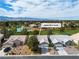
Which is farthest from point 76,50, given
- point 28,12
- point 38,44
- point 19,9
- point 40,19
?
point 19,9

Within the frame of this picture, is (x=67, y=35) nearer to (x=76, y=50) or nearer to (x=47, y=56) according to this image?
(x=76, y=50)

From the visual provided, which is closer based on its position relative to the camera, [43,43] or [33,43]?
[33,43]

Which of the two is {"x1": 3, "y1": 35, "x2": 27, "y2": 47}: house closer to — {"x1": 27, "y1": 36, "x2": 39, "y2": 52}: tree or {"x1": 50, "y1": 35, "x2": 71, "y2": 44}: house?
{"x1": 27, "y1": 36, "x2": 39, "y2": 52}: tree

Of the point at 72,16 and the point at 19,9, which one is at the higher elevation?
the point at 19,9

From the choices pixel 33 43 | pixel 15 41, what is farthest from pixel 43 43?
pixel 15 41

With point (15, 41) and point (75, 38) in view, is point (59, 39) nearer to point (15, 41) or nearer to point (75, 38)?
point (75, 38)

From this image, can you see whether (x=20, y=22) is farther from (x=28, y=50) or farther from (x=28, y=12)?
(x=28, y=50)

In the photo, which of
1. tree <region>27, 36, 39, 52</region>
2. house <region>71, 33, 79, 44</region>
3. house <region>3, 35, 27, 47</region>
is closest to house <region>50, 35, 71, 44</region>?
house <region>71, 33, 79, 44</region>

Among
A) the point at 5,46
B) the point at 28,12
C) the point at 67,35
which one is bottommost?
the point at 5,46
